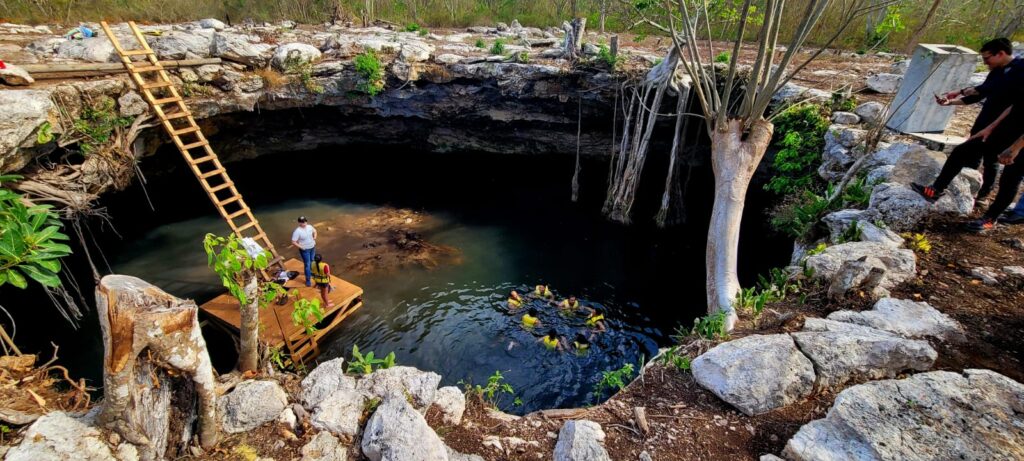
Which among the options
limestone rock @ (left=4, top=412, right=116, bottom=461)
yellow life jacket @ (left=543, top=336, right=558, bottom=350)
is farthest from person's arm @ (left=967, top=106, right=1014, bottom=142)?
limestone rock @ (left=4, top=412, right=116, bottom=461)

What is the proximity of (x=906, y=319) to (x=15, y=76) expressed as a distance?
1247cm

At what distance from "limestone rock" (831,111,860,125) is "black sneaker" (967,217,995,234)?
11.0ft

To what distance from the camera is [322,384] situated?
3.68 m

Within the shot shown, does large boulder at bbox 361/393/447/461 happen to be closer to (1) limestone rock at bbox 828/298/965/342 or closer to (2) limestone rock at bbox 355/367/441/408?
(2) limestone rock at bbox 355/367/441/408

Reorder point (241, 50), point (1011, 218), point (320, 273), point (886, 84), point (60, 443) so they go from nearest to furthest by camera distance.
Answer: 1. point (60, 443)
2. point (1011, 218)
3. point (320, 273)
4. point (886, 84)
5. point (241, 50)

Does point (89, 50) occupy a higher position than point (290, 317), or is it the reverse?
point (89, 50)

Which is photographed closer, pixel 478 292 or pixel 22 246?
pixel 22 246

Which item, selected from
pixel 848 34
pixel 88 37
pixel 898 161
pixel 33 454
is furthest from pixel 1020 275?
pixel 88 37

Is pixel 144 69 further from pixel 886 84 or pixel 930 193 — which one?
pixel 886 84

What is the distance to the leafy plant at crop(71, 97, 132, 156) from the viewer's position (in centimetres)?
786

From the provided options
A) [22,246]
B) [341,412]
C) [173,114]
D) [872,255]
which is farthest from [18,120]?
[872,255]

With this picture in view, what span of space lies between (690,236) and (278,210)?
10738mm

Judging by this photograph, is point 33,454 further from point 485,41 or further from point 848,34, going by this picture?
point 848,34

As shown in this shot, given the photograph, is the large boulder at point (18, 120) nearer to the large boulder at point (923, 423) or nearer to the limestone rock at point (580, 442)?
the limestone rock at point (580, 442)
